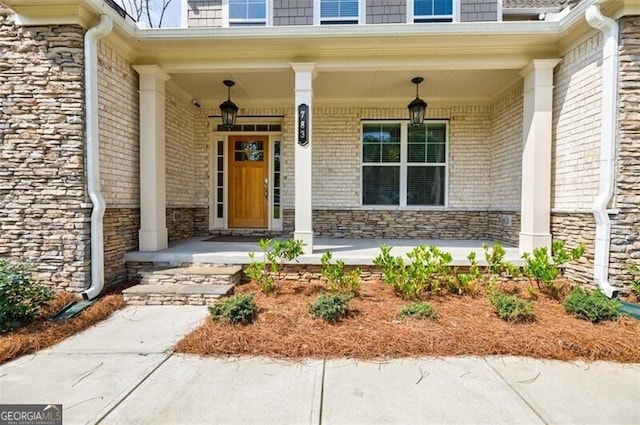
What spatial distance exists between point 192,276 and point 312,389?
108 inches

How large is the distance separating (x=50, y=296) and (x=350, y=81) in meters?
5.31

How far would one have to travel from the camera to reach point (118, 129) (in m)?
4.80

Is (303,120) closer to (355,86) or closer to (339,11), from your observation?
(355,86)

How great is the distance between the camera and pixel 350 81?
6012 mm

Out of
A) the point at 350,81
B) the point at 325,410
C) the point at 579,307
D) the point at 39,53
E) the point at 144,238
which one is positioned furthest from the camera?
the point at 350,81

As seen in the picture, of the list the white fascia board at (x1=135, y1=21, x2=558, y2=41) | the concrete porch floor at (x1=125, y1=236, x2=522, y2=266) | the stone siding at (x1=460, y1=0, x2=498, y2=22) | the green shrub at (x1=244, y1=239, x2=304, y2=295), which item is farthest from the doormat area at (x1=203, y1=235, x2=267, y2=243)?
the stone siding at (x1=460, y1=0, x2=498, y2=22)

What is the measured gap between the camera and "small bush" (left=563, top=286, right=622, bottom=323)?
3379 mm

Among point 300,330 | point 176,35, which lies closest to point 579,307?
point 300,330

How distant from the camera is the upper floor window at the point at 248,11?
268 inches

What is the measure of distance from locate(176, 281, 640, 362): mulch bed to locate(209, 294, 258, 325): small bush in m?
0.06

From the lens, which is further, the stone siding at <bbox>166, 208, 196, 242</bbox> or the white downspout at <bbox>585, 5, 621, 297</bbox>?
the stone siding at <bbox>166, 208, 196, 242</bbox>

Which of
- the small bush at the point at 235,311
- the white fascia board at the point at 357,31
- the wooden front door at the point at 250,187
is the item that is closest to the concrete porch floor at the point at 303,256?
the wooden front door at the point at 250,187

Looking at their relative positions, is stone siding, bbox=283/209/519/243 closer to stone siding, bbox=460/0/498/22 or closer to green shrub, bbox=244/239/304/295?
green shrub, bbox=244/239/304/295

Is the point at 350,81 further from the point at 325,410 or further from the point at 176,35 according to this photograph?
the point at 325,410
